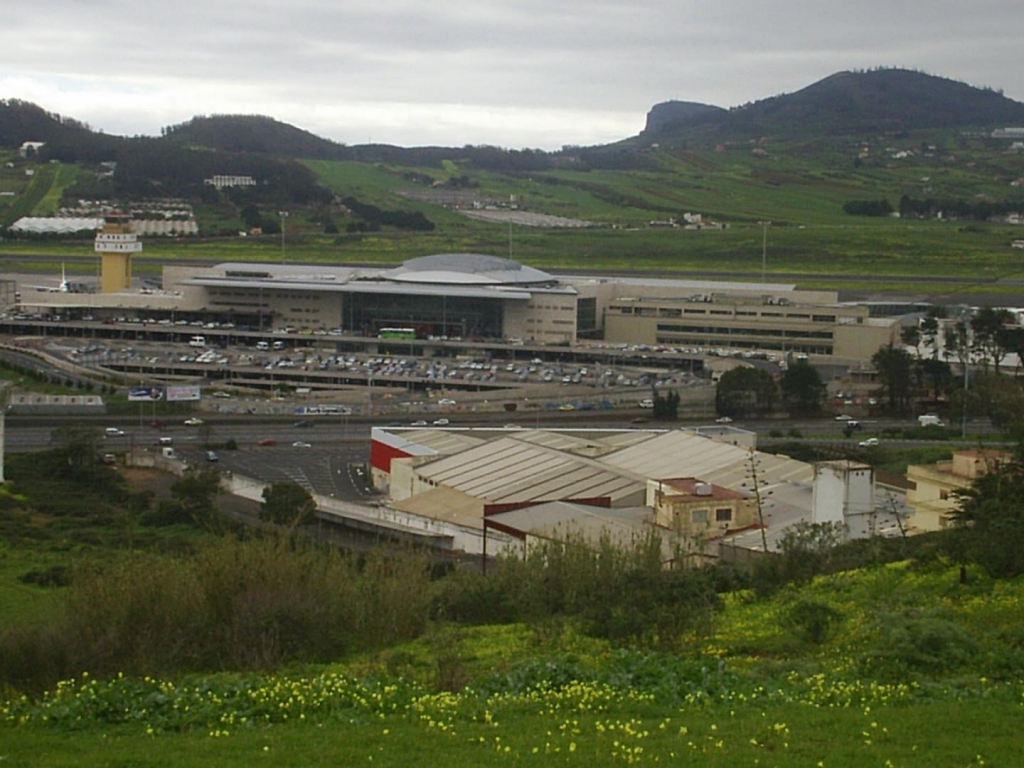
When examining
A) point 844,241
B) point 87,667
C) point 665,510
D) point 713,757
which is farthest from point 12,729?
point 844,241

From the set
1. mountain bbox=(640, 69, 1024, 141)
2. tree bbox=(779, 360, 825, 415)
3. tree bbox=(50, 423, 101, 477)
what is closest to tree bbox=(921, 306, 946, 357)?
tree bbox=(779, 360, 825, 415)

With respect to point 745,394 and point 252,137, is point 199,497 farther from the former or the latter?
point 252,137

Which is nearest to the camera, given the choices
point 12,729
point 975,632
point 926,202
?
point 12,729

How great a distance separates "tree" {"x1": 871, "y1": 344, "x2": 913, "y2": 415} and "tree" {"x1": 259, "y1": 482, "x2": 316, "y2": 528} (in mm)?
15877

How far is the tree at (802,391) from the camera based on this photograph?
102ft

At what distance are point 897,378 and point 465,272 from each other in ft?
55.7

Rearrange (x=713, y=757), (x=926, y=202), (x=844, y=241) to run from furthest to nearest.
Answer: (x=926, y=202) < (x=844, y=241) < (x=713, y=757)

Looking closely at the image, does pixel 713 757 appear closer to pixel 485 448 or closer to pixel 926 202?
pixel 485 448

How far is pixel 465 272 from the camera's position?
45.1m

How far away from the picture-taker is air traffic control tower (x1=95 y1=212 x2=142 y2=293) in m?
45.8

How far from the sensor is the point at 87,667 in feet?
26.6

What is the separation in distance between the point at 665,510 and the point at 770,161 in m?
89.9

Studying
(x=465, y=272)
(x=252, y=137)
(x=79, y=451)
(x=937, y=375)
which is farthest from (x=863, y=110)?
(x=79, y=451)

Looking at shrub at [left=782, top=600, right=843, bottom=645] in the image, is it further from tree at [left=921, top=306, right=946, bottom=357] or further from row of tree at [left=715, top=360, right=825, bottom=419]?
tree at [left=921, top=306, right=946, bottom=357]
